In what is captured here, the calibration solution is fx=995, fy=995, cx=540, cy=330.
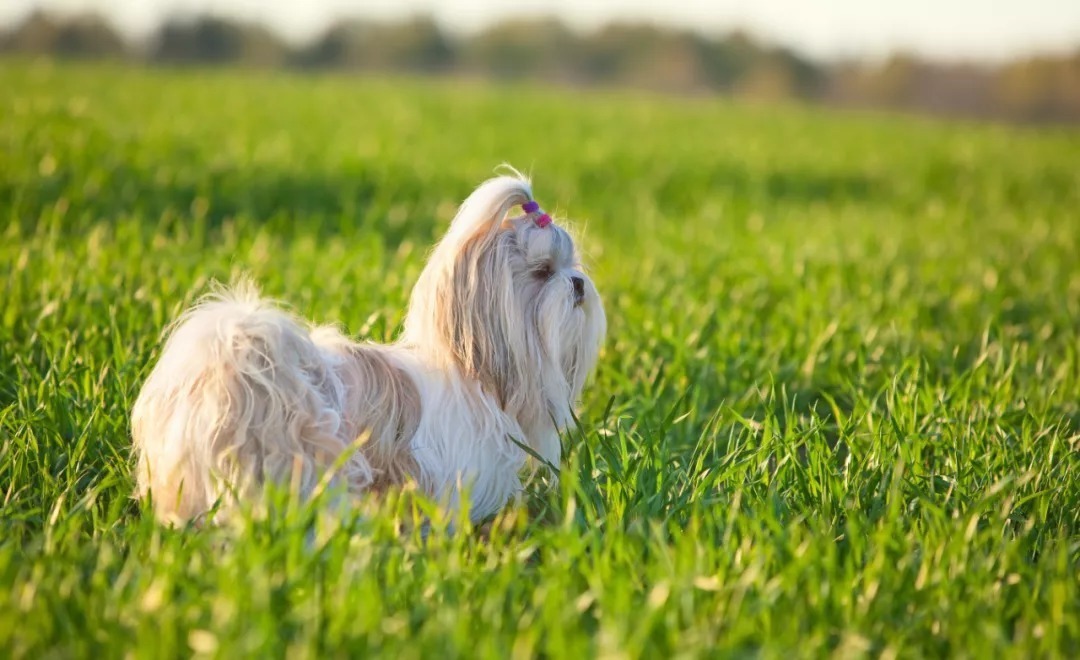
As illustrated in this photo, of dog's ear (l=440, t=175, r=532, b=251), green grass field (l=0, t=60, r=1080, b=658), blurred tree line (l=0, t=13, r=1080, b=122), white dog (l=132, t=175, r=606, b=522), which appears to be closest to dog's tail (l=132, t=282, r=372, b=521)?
white dog (l=132, t=175, r=606, b=522)

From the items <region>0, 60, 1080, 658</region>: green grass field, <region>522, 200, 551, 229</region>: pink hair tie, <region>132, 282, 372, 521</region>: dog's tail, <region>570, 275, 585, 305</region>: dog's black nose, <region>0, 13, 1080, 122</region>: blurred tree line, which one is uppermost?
<region>0, 13, 1080, 122</region>: blurred tree line

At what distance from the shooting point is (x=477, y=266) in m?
3.07

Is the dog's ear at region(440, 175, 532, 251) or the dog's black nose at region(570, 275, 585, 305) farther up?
the dog's ear at region(440, 175, 532, 251)

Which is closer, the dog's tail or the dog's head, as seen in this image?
the dog's tail

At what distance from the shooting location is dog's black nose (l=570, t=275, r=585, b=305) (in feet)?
10.5

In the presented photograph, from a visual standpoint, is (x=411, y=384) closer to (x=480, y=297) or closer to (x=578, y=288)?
(x=480, y=297)

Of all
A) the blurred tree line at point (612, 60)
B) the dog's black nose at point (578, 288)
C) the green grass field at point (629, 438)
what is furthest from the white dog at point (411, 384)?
the blurred tree line at point (612, 60)

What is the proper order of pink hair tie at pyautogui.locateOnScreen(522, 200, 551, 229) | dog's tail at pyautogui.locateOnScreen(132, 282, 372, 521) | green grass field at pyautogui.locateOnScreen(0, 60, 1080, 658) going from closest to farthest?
A: 1. green grass field at pyautogui.locateOnScreen(0, 60, 1080, 658)
2. dog's tail at pyautogui.locateOnScreen(132, 282, 372, 521)
3. pink hair tie at pyautogui.locateOnScreen(522, 200, 551, 229)

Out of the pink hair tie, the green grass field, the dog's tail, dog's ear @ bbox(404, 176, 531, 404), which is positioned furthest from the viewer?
the pink hair tie

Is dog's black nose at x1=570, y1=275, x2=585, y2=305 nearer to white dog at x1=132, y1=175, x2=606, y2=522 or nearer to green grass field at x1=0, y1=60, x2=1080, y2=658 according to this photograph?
white dog at x1=132, y1=175, x2=606, y2=522

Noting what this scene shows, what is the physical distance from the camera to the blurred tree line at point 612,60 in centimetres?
4391

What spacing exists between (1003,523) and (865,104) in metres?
48.7

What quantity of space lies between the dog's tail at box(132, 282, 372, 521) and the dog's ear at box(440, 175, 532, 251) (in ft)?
1.90

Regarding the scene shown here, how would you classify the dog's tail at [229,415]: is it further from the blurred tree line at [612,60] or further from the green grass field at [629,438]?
the blurred tree line at [612,60]
